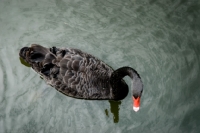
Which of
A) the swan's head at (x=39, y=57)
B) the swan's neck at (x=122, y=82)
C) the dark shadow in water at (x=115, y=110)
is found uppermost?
the swan's neck at (x=122, y=82)

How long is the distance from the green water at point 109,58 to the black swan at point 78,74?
23 centimetres

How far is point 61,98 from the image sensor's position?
15.3 feet

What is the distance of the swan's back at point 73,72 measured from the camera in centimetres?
436

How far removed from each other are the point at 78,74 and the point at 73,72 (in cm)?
8

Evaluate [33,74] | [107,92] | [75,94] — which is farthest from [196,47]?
[33,74]

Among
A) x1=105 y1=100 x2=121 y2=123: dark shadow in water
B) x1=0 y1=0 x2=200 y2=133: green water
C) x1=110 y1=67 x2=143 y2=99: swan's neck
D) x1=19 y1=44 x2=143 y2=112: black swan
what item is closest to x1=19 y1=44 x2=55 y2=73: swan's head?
x1=19 y1=44 x2=143 y2=112: black swan

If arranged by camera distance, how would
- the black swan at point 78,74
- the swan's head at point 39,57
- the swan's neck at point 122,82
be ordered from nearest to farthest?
1. the swan's neck at point 122,82
2. the black swan at point 78,74
3. the swan's head at point 39,57

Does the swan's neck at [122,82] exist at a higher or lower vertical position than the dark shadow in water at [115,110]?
higher

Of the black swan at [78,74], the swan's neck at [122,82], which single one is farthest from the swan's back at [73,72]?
the swan's neck at [122,82]

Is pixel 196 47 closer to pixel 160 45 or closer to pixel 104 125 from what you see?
pixel 160 45

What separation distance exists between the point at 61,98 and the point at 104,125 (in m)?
0.77

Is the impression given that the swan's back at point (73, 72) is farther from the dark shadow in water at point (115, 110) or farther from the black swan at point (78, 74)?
the dark shadow in water at point (115, 110)

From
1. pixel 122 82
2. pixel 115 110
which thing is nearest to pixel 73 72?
pixel 122 82

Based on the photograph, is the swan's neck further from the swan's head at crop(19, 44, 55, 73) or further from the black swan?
the swan's head at crop(19, 44, 55, 73)
